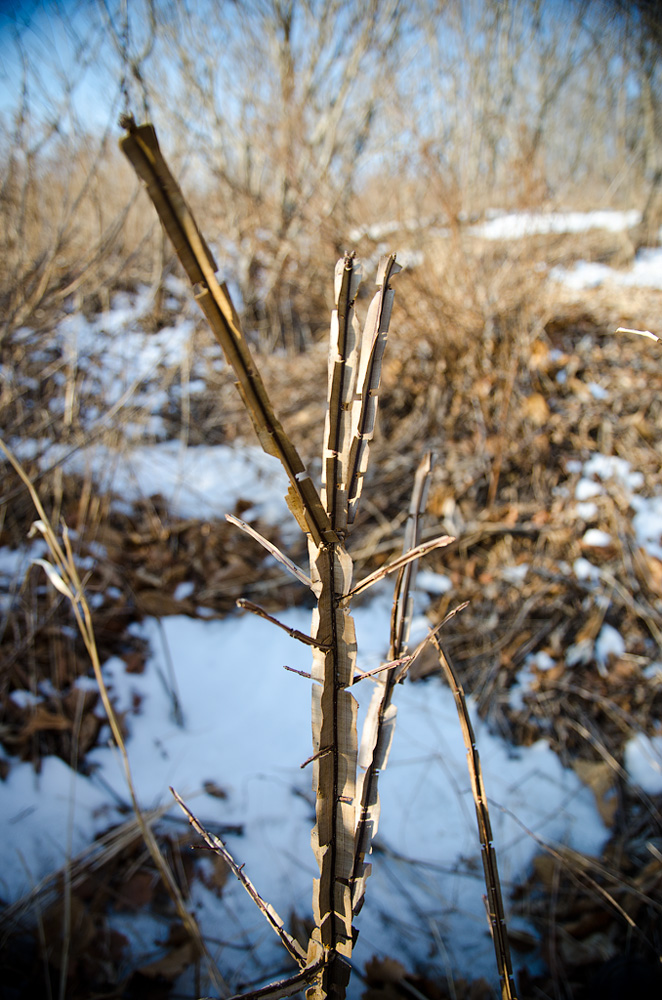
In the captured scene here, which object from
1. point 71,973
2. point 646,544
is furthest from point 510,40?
point 71,973

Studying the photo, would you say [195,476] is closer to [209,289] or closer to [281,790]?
[281,790]

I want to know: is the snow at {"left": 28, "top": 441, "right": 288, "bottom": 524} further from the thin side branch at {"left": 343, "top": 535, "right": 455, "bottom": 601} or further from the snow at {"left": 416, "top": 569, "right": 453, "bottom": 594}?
the thin side branch at {"left": 343, "top": 535, "right": 455, "bottom": 601}

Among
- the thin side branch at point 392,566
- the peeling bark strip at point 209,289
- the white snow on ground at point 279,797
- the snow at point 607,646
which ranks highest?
the peeling bark strip at point 209,289

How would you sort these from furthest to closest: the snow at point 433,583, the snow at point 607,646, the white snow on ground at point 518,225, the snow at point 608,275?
the snow at point 608,275 → the white snow on ground at point 518,225 → the snow at point 433,583 → the snow at point 607,646

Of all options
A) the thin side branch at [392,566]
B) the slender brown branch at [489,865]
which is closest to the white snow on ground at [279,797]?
the slender brown branch at [489,865]

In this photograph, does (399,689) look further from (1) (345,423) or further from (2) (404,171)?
(2) (404,171)

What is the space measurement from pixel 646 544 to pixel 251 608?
241 cm

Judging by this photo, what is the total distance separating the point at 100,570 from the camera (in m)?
2.01

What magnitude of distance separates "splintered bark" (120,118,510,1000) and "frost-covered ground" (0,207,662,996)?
3.53ft

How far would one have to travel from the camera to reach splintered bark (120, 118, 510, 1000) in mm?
265

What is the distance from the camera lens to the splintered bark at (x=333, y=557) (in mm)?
265

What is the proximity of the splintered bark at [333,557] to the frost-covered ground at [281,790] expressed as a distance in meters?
1.08

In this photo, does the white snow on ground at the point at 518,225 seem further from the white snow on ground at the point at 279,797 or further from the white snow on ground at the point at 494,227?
the white snow on ground at the point at 279,797

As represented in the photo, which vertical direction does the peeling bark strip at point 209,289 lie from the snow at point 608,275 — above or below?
below
